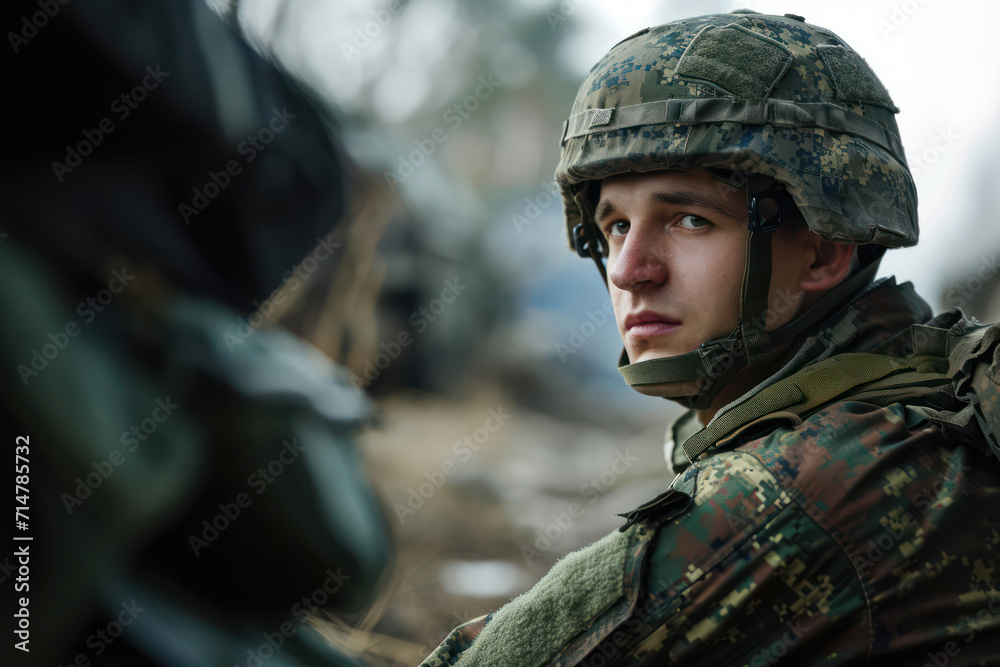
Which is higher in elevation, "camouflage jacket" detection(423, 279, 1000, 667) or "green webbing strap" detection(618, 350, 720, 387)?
"green webbing strap" detection(618, 350, 720, 387)

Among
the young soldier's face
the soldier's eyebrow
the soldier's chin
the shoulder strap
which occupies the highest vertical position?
the soldier's eyebrow

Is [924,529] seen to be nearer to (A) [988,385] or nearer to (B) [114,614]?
(A) [988,385]

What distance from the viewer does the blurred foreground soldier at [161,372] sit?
297cm

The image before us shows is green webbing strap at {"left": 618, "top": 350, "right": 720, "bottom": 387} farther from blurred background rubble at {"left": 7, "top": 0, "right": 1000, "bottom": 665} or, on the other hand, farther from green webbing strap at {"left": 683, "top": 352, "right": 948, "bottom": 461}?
blurred background rubble at {"left": 7, "top": 0, "right": 1000, "bottom": 665}

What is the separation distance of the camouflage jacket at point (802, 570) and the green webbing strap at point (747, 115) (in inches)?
25.9

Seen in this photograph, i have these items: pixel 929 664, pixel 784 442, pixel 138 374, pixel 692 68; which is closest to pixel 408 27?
pixel 138 374

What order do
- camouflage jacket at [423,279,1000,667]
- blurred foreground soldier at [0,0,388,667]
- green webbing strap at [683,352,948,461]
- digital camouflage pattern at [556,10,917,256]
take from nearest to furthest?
camouflage jacket at [423,279,1000,667]
green webbing strap at [683,352,948,461]
digital camouflage pattern at [556,10,917,256]
blurred foreground soldier at [0,0,388,667]

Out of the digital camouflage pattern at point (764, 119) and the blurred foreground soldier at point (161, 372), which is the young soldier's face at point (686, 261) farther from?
the blurred foreground soldier at point (161, 372)

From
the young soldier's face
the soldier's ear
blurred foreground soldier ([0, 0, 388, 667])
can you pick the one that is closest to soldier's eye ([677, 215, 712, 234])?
the young soldier's face

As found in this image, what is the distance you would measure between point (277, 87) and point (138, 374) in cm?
158

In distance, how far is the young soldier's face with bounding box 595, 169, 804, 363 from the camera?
4.80 ft

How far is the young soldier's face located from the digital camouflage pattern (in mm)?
59

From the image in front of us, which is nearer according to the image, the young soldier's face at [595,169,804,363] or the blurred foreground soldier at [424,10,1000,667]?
the blurred foreground soldier at [424,10,1000,667]

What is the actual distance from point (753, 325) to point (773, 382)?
0.16 m
